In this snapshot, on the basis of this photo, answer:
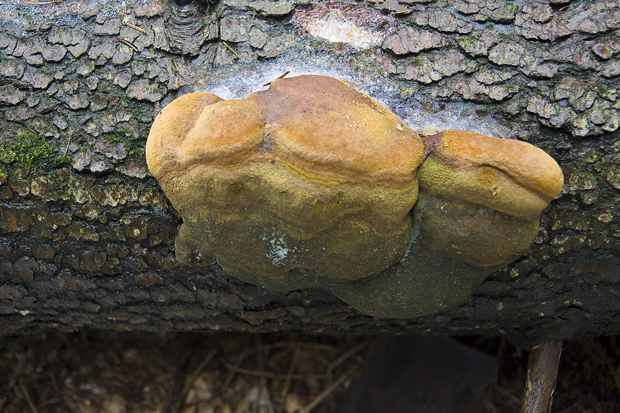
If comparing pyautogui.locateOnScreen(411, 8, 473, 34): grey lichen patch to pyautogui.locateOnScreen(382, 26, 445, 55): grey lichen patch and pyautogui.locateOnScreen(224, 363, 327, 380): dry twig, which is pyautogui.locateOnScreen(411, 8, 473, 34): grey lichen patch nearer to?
pyautogui.locateOnScreen(382, 26, 445, 55): grey lichen patch

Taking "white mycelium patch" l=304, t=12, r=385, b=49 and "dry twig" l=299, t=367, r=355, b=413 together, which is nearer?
"white mycelium patch" l=304, t=12, r=385, b=49

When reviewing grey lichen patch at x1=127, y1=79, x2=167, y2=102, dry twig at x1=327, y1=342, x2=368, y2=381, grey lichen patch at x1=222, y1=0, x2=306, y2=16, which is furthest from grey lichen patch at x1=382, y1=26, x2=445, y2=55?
dry twig at x1=327, y1=342, x2=368, y2=381

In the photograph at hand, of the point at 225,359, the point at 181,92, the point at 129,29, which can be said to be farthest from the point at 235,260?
the point at 225,359

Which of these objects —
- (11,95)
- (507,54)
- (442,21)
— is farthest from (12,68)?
(507,54)

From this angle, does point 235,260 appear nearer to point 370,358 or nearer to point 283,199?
point 283,199

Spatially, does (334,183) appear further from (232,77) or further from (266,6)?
(266,6)

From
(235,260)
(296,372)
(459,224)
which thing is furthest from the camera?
(296,372)

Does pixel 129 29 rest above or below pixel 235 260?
above

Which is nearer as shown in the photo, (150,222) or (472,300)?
(150,222)
